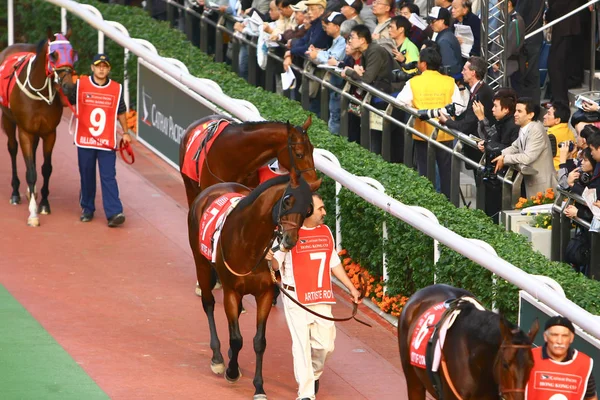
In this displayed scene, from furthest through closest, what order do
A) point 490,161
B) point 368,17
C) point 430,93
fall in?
1. point 368,17
2. point 430,93
3. point 490,161

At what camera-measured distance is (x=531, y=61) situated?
45.8 feet

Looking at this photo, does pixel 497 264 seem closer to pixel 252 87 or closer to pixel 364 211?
pixel 364 211

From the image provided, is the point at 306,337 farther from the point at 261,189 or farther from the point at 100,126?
the point at 100,126

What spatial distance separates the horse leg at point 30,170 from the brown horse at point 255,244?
4.36 m

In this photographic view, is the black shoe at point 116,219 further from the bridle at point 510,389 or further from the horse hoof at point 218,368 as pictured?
the bridle at point 510,389

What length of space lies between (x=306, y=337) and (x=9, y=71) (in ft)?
21.9

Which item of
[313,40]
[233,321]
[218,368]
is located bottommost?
[218,368]

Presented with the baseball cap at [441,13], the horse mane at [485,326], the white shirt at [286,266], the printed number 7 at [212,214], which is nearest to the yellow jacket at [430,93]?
the baseball cap at [441,13]

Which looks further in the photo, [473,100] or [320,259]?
[473,100]

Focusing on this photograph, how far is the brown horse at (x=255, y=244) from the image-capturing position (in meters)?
8.84

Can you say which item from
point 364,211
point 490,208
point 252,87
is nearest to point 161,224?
point 252,87

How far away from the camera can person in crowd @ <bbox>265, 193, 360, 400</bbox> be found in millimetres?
9227

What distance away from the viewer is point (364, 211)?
11594 mm

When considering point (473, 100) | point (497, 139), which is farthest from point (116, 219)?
point (497, 139)
